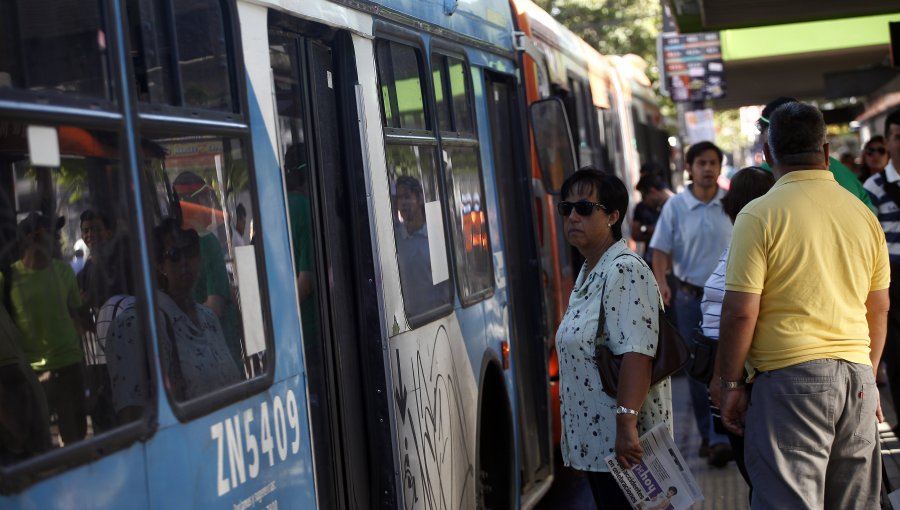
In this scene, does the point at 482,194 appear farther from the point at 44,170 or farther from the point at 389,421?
the point at 44,170

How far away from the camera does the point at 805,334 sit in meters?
4.41

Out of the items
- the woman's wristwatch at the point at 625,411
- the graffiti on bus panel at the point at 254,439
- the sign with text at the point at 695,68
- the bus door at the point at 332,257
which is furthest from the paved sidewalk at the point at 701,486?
the sign with text at the point at 695,68

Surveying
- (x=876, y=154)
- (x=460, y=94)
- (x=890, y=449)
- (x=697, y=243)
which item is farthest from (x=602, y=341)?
(x=876, y=154)

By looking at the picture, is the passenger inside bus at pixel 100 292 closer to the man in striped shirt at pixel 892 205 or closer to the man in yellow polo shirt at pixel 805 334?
the man in yellow polo shirt at pixel 805 334

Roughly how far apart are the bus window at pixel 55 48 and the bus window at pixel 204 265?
26 centimetres

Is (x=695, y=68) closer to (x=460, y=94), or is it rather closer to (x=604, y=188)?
(x=460, y=94)

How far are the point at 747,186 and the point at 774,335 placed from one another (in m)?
1.34

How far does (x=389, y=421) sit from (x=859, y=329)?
1636 millimetres

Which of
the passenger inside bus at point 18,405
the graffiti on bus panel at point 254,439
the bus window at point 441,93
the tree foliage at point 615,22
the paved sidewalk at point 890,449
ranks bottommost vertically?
the paved sidewalk at point 890,449

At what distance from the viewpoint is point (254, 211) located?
376 centimetres

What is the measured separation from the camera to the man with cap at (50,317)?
2795 millimetres

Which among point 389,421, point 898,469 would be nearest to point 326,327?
point 389,421

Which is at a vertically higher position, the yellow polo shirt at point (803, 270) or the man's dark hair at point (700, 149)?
the man's dark hair at point (700, 149)

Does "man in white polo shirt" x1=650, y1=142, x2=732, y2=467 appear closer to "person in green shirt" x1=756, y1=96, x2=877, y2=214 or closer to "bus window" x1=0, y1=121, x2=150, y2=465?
"person in green shirt" x1=756, y1=96, x2=877, y2=214
